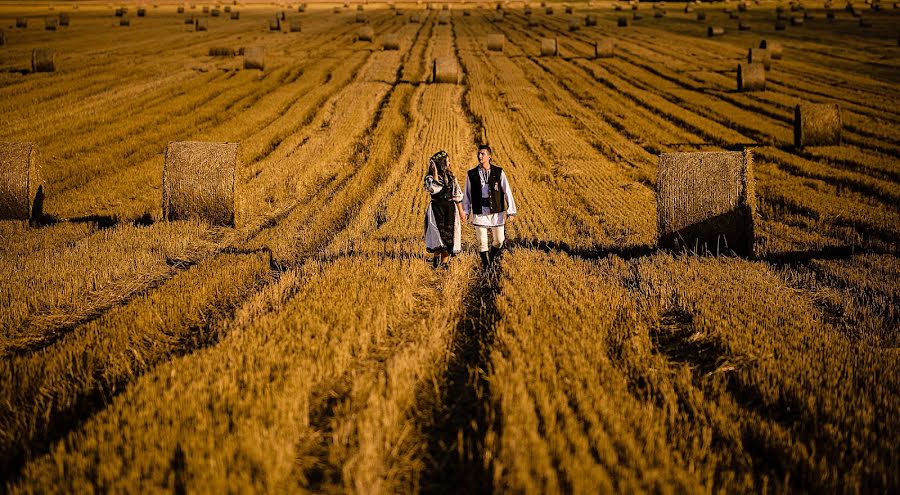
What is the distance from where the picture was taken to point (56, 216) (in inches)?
454

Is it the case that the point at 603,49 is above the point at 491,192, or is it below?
above

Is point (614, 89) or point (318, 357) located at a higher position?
point (614, 89)

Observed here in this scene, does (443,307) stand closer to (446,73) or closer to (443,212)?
(443,212)

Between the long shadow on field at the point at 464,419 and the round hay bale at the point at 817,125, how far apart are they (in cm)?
1368

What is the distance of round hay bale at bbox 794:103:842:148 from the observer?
55.1 feet

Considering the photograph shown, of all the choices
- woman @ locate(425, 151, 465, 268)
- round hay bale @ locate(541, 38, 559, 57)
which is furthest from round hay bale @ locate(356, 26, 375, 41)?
woman @ locate(425, 151, 465, 268)

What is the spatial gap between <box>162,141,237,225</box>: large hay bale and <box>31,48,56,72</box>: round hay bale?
21330 millimetres

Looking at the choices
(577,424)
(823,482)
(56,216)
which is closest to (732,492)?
(823,482)

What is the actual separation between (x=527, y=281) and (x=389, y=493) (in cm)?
392

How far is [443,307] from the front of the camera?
672cm

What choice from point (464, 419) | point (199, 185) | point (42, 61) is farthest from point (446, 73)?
point (464, 419)

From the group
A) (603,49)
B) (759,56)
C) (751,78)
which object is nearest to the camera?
(751,78)

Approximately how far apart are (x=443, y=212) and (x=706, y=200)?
3.91 meters

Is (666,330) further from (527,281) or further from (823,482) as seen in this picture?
(823,482)
